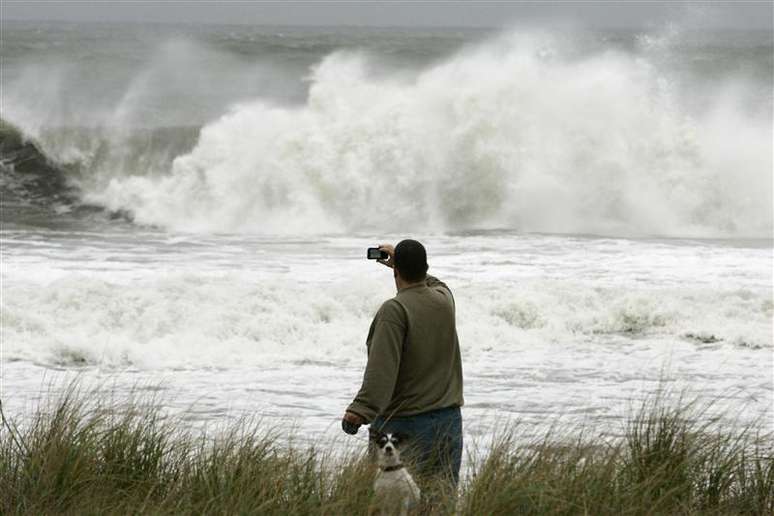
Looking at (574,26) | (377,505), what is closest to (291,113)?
(574,26)

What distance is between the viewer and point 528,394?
9.48 metres

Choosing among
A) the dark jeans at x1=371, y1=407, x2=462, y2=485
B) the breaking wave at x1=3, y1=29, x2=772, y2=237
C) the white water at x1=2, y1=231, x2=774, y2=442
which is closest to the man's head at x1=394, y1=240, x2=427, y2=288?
the dark jeans at x1=371, y1=407, x2=462, y2=485

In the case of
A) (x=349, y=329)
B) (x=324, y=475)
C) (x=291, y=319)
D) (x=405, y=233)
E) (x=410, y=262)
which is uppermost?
A: (x=410, y=262)

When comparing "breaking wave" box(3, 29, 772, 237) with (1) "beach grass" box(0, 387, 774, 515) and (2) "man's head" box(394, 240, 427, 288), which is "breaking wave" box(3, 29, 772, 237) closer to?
(1) "beach grass" box(0, 387, 774, 515)

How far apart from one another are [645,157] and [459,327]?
12733mm

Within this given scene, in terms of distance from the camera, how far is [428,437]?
4824 millimetres

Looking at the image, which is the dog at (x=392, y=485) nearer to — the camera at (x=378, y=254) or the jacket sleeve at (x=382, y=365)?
the jacket sleeve at (x=382, y=365)

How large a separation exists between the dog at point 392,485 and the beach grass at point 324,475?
3.1 inches

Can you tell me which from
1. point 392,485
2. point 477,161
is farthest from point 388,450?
point 477,161

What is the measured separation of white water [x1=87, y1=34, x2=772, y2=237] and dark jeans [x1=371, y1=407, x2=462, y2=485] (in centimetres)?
1610

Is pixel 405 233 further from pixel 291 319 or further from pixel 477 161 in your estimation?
pixel 291 319

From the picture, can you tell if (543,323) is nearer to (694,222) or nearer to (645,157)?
(694,222)

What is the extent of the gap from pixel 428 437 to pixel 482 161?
743 inches

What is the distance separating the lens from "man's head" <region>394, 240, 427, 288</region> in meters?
4.76
